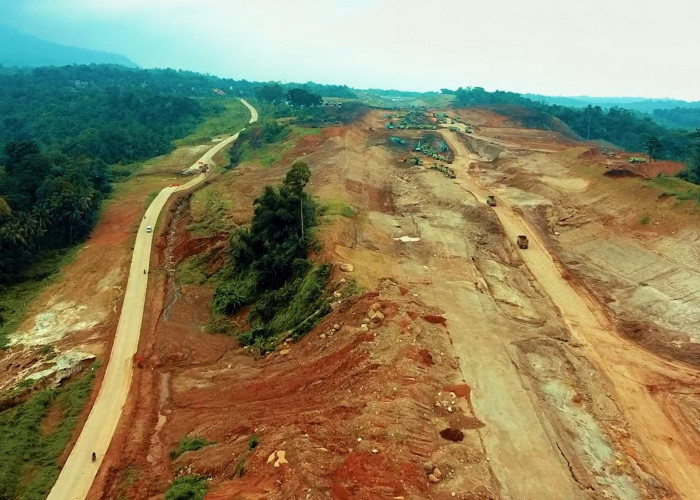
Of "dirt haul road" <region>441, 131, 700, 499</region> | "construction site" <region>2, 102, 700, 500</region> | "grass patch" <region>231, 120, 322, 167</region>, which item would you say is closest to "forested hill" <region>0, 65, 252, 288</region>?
"construction site" <region>2, 102, 700, 500</region>

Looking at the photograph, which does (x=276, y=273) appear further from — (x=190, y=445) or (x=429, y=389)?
(x=429, y=389)

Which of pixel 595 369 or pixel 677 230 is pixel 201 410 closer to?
pixel 595 369

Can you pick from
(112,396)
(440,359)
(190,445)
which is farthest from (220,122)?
(440,359)

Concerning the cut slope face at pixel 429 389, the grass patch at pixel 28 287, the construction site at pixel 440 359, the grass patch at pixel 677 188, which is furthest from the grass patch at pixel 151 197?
the grass patch at pixel 677 188

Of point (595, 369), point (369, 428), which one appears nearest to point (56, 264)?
point (369, 428)

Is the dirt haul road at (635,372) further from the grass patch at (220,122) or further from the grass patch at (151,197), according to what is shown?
the grass patch at (220,122)

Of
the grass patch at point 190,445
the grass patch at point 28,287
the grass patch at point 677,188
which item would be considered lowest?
the grass patch at point 28,287

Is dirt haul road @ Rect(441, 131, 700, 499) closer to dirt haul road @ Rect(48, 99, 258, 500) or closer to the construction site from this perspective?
the construction site
